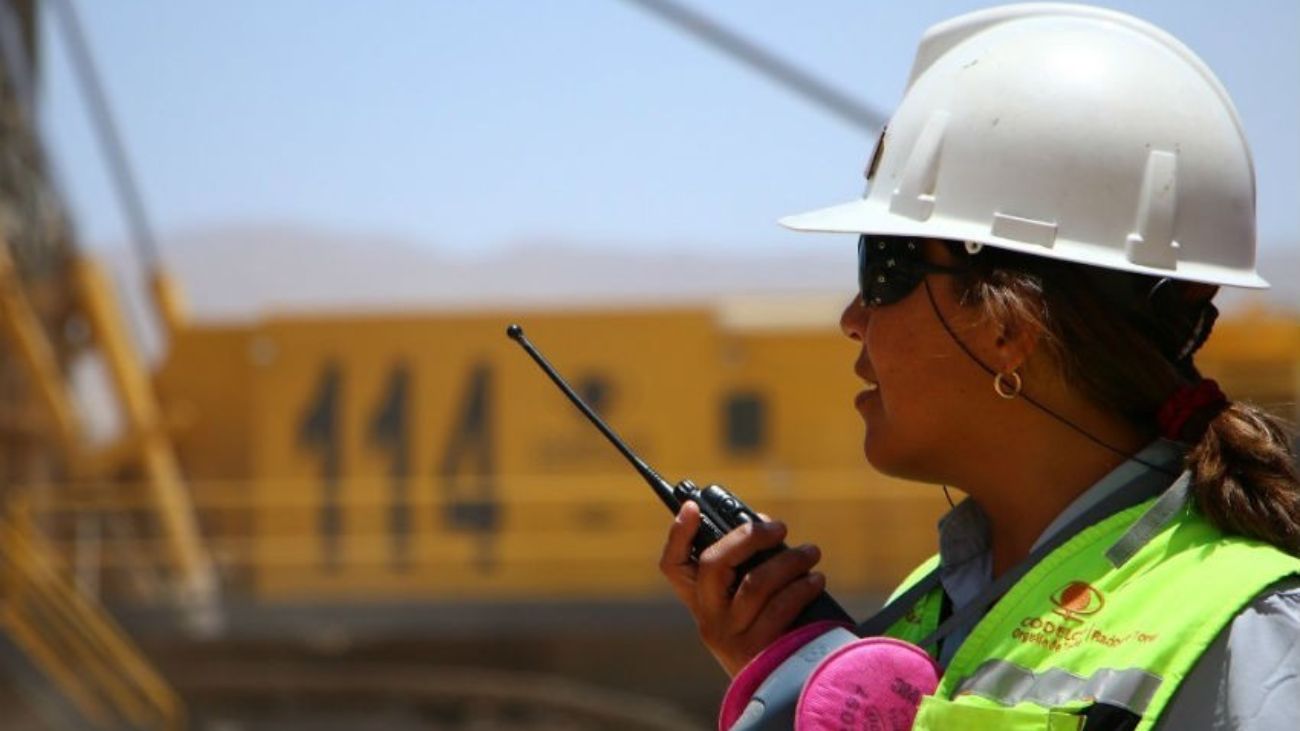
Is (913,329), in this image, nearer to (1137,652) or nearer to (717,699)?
(1137,652)

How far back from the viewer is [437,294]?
211ft

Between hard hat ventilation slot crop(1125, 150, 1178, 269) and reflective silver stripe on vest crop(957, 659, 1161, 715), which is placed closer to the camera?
reflective silver stripe on vest crop(957, 659, 1161, 715)

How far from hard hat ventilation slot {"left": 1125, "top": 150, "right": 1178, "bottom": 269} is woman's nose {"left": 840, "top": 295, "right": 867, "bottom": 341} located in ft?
0.82

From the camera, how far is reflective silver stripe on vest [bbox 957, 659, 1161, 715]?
4.40 feet

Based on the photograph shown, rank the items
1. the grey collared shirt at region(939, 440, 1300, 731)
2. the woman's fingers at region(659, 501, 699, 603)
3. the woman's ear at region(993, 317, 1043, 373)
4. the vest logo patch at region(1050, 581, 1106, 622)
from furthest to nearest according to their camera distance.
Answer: the woman's fingers at region(659, 501, 699, 603)
the woman's ear at region(993, 317, 1043, 373)
the vest logo patch at region(1050, 581, 1106, 622)
the grey collared shirt at region(939, 440, 1300, 731)

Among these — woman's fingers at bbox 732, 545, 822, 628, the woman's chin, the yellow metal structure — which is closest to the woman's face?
the woman's chin

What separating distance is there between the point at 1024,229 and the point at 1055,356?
109 millimetres

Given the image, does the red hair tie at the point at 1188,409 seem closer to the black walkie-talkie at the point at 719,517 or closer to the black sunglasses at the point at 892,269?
the black sunglasses at the point at 892,269

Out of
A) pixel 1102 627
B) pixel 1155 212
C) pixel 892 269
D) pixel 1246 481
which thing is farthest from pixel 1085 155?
pixel 1102 627

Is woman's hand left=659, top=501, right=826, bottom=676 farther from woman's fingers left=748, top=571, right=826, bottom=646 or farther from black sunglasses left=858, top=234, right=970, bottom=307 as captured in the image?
black sunglasses left=858, top=234, right=970, bottom=307

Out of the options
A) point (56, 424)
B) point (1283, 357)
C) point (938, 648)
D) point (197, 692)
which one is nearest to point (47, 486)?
point (56, 424)

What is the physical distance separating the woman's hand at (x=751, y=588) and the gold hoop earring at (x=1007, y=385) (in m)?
0.21

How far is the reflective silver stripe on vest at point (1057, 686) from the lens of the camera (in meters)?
1.34

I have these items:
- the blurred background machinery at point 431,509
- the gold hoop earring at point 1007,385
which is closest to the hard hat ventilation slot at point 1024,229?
the gold hoop earring at point 1007,385
